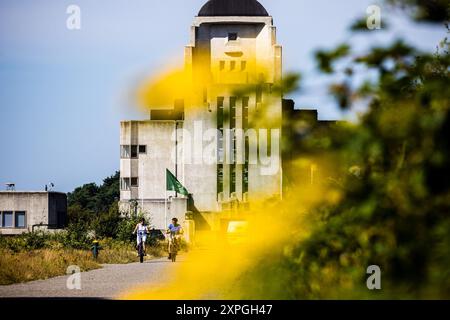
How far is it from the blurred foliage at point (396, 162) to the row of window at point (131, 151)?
279ft

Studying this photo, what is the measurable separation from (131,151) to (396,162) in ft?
287

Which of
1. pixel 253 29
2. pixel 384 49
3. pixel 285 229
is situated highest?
pixel 253 29

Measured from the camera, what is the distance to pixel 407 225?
647 cm

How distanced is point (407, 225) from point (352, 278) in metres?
1.82

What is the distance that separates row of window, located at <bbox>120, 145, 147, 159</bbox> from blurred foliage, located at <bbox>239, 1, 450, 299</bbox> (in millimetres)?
84916

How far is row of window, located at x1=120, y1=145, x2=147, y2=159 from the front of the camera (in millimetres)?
92475

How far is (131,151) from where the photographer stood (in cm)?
9331

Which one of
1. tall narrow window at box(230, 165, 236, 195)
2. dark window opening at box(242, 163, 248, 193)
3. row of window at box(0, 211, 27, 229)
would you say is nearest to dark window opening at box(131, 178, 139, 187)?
tall narrow window at box(230, 165, 236, 195)

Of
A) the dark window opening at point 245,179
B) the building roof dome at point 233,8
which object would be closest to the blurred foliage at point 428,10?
the dark window opening at point 245,179

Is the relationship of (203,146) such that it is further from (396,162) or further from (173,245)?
(396,162)

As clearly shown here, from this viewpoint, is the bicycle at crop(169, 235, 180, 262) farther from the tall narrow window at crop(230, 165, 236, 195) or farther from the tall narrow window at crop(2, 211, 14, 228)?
Answer: the tall narrow window at crop(2, 211, 14, 228)

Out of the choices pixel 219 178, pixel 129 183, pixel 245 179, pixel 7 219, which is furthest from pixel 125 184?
pixel 245 179
